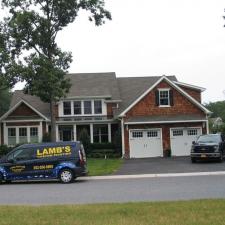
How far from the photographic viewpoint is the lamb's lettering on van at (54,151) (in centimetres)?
2459

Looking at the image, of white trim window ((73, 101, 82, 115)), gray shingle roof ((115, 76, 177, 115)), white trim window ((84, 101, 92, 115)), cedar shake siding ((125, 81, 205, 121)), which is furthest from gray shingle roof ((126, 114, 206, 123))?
white trim window ((73, 101, 82, 115))

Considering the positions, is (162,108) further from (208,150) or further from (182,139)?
(208,150)

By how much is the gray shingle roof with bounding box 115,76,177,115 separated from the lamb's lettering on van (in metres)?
21.2

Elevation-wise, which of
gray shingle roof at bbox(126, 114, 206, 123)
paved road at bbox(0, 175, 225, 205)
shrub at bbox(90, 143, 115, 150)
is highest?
gray shingle roof at bbox(126, 114, 206, 123)

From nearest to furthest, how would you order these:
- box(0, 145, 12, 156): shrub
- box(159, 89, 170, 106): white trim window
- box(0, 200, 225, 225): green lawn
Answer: box(0, 200, 225, 225): green lawn < box(0, 145, 12, 156): shrub < box(159, 89, 170, 106): white trim window

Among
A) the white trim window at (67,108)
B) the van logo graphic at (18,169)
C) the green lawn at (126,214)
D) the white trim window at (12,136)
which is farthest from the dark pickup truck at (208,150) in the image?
the green lawn at (126,214)

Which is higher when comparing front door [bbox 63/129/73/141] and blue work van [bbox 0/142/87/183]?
front door [bbox 63/129/73/141]

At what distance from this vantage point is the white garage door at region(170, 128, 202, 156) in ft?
140

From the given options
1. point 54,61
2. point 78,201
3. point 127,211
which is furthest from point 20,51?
point 127,211

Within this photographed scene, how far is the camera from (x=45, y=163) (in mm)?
24312

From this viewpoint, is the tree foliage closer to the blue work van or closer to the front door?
the front door

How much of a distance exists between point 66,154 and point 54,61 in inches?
682

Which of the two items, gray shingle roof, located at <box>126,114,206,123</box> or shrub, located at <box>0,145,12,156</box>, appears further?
shrub, located at <box>0,145,12,156</box>

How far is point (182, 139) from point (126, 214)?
3288 cm
